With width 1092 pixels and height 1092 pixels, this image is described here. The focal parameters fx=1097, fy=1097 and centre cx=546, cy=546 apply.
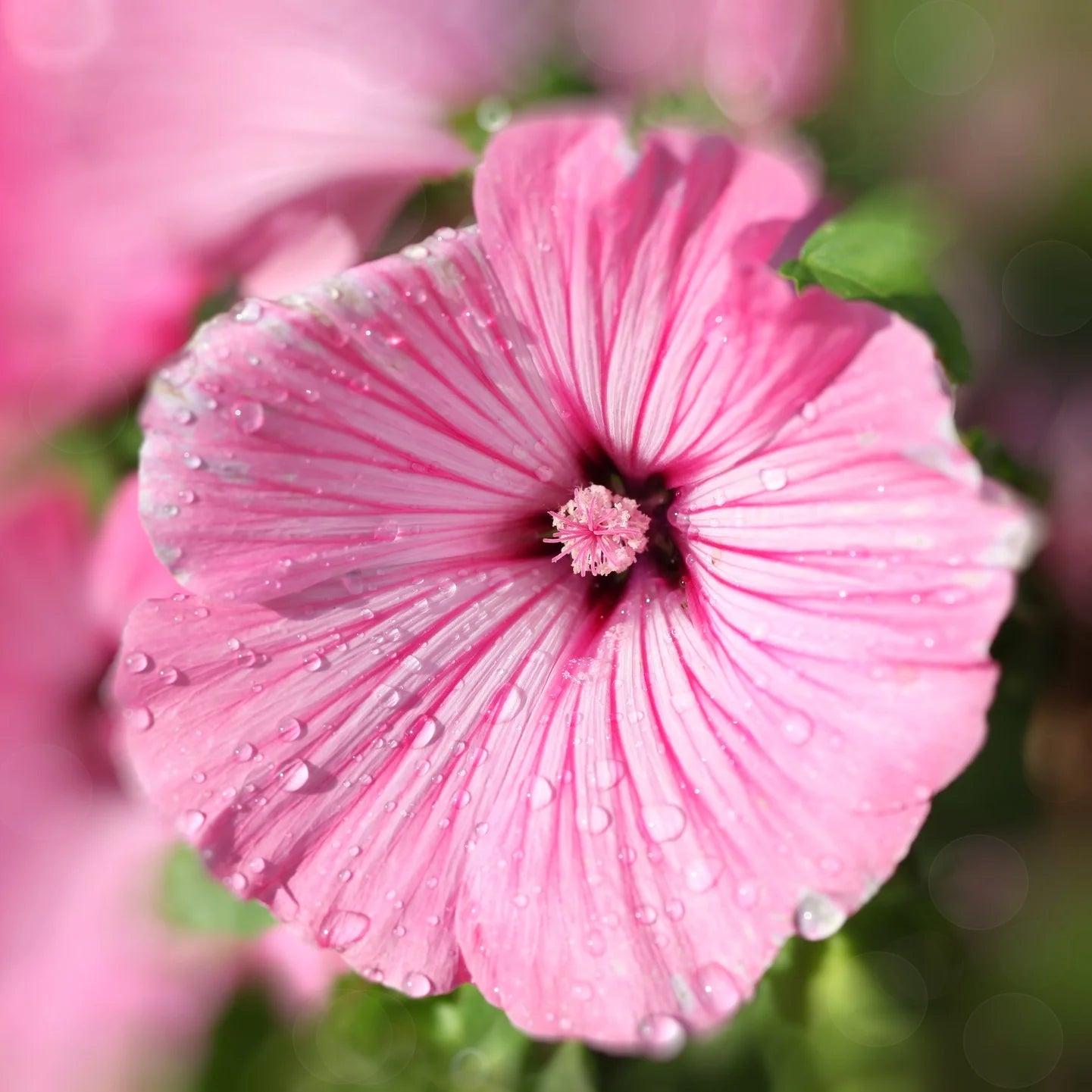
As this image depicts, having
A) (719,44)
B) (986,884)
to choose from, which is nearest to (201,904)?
(986,884)

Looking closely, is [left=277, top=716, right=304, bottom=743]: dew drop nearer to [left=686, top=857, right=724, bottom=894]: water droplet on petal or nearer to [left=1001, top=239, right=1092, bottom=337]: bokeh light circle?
[left=686, top=857, right=724, bottom=894]: water droplet on petal

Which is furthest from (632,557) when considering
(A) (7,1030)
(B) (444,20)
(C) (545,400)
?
(A) (7,1030)

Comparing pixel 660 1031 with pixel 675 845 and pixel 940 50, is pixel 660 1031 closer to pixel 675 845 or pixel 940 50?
pixel 675 845

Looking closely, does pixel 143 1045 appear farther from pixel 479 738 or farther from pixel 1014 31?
pixel 1014 31

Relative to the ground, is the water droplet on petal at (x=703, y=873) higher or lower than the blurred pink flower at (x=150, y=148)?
lower

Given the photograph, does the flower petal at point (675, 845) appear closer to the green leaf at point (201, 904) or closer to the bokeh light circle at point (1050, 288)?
the green leaf at point (201, 904)

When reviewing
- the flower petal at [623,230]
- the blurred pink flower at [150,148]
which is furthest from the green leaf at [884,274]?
the blurred pink flower at [150,148]

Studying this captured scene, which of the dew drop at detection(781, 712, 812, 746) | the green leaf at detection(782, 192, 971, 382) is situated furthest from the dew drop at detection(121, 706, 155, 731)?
the green leaf at detection(782, 192, 971, 382)
